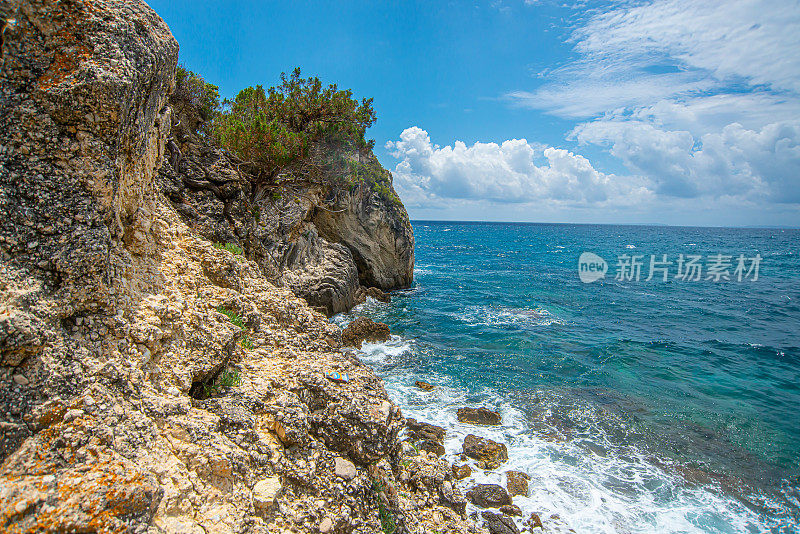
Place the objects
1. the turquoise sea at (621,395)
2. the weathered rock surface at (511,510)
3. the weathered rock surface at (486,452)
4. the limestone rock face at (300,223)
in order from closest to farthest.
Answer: the limestone rock face at (300,223)
the weathered rock surface at (511,510)
the turquoise sea at (621,395)
the weathered rock surface at (486,452)

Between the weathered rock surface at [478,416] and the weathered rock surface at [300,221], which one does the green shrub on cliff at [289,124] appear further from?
the weathered rock surface at [478,416]

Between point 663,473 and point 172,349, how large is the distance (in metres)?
16.8

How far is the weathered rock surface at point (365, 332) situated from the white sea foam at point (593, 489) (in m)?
8.34

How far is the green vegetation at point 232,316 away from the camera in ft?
22.6

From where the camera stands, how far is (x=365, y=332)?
26703mm

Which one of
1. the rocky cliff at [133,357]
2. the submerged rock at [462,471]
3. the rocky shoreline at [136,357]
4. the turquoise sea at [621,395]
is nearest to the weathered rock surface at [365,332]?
the turquoise sea at [621,395]

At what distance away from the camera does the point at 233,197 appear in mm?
11609

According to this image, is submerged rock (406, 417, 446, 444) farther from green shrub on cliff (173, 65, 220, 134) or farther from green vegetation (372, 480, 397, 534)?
green shrub on cliff (173, 65, 220, 134)

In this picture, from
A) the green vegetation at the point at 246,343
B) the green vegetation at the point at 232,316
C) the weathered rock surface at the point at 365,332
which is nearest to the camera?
the green vegetation at the point at 246,343

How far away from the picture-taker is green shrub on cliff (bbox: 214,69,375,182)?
16.0 metres

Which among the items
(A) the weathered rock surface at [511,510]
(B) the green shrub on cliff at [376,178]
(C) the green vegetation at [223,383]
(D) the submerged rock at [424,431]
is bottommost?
(A) the weathered rock surface at [511,510]

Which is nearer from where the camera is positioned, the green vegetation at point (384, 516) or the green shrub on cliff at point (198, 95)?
the green vegetation at point (384, 516)

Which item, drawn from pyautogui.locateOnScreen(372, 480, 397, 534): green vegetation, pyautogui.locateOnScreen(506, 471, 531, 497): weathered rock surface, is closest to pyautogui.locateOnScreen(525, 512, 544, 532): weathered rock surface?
pyautogui.locateOnScreen(506, 471, 531, 497): weathered rock surface

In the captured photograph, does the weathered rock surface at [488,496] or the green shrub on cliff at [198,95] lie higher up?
the green shrub on cliff at [198,95]
